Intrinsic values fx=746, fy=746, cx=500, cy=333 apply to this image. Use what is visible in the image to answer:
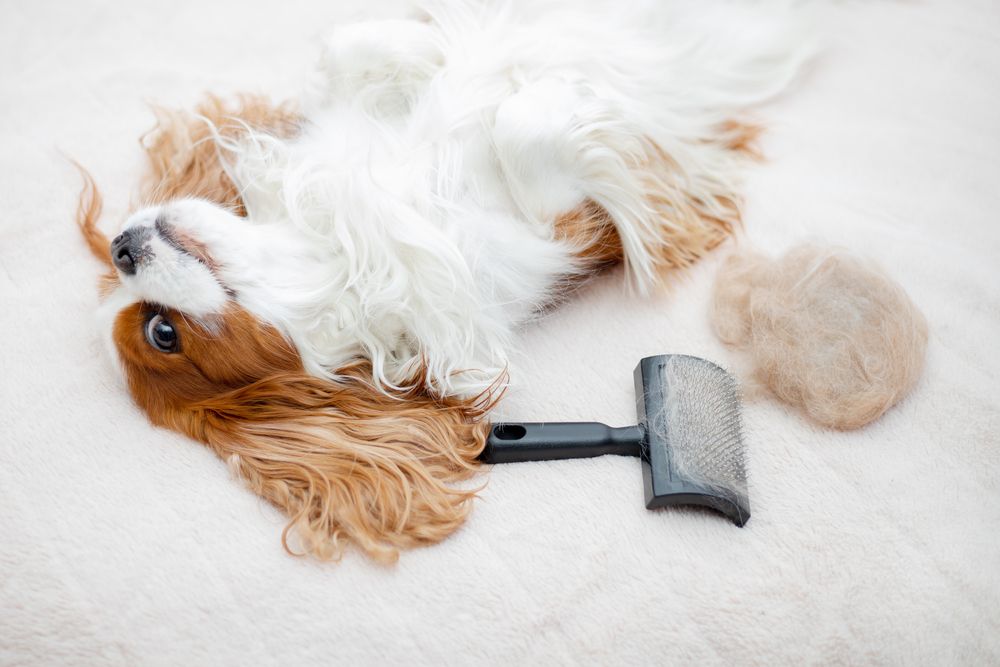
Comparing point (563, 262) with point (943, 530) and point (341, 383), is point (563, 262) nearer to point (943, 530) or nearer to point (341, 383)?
point (341, 383)

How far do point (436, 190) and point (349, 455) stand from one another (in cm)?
62

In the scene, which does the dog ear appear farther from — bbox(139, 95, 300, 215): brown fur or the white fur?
bbox(139, 95, 300, 215): brown fur

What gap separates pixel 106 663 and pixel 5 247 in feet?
3.64

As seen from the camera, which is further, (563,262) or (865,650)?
(563,262)

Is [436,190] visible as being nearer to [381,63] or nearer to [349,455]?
[381,63]

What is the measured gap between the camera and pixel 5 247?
1.88 m

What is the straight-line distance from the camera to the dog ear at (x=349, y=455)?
147 centimetres

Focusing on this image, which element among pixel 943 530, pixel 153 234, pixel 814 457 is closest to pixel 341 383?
pixel 153 234

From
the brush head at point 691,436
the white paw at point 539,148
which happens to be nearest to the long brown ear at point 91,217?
the white paw at point 539,148

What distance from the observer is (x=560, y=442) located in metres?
1.54

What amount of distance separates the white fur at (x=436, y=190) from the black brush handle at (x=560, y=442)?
5.6 inches

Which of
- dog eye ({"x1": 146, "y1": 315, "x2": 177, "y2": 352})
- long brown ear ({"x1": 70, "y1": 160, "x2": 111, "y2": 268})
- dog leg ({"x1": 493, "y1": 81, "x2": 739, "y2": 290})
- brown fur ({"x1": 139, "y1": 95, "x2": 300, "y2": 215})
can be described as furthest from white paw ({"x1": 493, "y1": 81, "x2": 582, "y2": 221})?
long brown ear ({"x1": 70, "y1": 160, "x2": 111, "y2": 268})

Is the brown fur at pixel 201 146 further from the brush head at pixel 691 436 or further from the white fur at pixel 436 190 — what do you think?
the brush head at pixel 691 436

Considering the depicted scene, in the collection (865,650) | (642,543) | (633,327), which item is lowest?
(865,650)
